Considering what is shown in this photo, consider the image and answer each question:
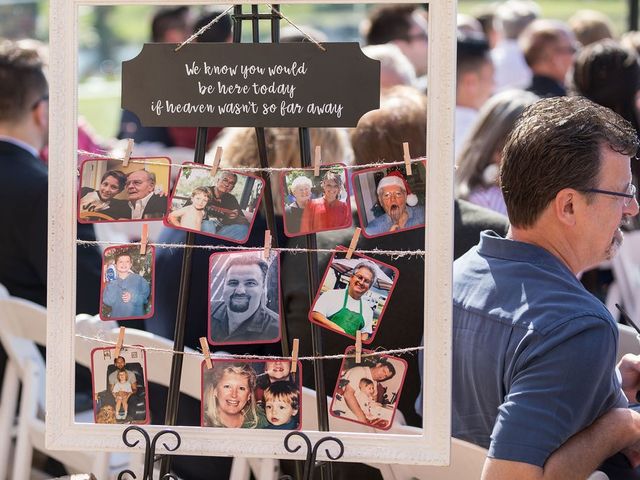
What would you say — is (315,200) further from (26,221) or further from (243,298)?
(26,221)

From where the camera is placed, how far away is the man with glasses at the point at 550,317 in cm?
150

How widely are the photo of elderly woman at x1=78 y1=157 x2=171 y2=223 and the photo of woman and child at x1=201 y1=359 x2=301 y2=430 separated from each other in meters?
0.27

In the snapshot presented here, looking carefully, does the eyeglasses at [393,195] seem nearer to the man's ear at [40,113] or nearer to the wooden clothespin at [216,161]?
the wooden clothespin at [216,161]

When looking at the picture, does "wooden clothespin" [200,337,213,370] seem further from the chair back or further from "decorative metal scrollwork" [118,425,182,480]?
the chair back

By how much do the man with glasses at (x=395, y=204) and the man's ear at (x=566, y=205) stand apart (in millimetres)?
306

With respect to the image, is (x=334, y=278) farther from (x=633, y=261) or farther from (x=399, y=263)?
(x=633, y=261)

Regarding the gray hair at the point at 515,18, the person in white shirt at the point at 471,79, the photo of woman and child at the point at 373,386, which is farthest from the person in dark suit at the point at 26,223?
the gray hair at the point at 515,18

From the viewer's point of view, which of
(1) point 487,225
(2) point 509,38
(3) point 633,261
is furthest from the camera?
(2) point 509,38

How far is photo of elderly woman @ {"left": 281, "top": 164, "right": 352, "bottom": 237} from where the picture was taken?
1.51 metres

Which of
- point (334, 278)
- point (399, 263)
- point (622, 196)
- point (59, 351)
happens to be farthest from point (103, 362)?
point (622, 196)

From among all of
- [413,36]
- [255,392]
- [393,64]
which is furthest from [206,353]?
[413,36]

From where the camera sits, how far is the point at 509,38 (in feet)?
23.4

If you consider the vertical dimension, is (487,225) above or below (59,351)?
above

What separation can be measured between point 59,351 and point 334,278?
472 mm
